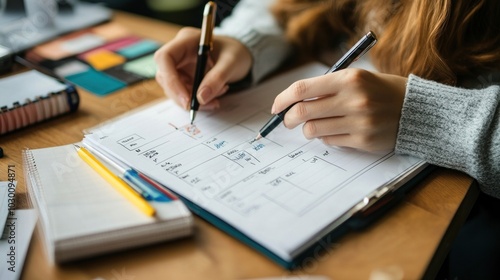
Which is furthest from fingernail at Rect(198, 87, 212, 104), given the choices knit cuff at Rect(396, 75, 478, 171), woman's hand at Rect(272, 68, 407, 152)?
knit cuff at Rect(396, 75, 478, 171)

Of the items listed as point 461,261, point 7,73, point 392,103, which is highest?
point 392,103

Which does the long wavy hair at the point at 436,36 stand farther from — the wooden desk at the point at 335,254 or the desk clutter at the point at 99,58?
the desk clutter at the point at 99,58

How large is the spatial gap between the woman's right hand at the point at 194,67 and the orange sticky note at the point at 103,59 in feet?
0.55

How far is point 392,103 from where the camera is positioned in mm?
551

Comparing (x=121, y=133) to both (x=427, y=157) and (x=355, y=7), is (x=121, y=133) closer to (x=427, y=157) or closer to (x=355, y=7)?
(x=427, y=157)

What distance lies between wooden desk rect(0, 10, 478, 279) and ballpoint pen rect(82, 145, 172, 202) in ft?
0.15

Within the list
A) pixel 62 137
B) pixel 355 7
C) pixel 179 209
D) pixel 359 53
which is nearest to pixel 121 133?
pixel 62 137

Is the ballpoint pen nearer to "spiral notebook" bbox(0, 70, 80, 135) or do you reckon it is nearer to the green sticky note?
"spiral notebook" bbox(0, 70, 80, 135)

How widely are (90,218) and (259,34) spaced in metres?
0.48

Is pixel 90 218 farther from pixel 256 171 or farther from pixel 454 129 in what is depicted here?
pixel 454 129

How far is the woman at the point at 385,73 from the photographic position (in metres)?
0.54

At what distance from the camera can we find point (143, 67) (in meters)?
0.82

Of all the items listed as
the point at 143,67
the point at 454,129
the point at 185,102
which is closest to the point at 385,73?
the point at 454,129

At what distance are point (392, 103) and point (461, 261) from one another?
1.06 ft
